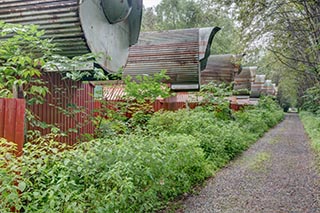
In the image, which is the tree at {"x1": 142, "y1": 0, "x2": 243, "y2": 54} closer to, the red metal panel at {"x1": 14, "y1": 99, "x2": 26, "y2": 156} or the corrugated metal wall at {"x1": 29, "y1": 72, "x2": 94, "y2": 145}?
the corrugated metal wall at {"x1": 29, "y1": 72, "x2": 94, "y2": 145}

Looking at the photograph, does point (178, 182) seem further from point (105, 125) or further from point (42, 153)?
point (42, 153)

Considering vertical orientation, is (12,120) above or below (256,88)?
below

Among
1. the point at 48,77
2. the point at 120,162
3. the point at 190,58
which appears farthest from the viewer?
the point at 190,58

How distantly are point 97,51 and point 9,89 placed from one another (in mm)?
1241

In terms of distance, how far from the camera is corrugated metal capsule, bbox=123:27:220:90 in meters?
8.07

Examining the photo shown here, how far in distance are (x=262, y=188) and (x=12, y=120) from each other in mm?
4251

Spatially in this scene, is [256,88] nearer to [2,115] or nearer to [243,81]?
[243,81]

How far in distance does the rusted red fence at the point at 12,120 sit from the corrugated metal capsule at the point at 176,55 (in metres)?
5.65

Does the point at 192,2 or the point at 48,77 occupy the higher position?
the point at 192,2

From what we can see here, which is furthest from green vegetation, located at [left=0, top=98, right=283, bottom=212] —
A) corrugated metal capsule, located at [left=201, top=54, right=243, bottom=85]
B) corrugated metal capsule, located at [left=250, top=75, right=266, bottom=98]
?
corrugated metal capsule, located at [left=250, top=75, right=266, bottom=98]

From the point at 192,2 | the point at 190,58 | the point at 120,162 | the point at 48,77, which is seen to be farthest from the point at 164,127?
the point at 192,2

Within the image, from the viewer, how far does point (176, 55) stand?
27.5ft

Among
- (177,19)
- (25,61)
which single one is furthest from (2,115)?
(177,19)

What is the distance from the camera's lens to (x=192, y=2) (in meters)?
19.1
